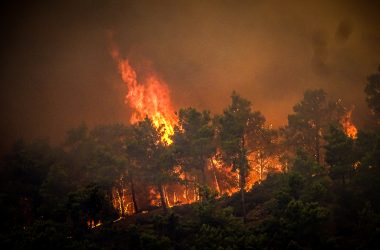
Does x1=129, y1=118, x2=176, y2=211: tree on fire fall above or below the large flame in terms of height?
below

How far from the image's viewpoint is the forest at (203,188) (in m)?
27.1

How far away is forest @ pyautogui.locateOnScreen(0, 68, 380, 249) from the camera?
27094 millimetres

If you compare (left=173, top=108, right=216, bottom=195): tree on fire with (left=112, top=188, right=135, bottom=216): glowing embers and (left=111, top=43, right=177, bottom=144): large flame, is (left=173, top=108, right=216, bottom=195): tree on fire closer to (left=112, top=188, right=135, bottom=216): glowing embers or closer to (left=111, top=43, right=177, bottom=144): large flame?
(left=112, top=188, right=135, bottom=216): glowing embers

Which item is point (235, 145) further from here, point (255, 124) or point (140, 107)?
point (140, 107)

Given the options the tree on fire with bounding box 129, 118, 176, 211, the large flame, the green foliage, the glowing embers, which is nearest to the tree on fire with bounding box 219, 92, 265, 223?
the tree on fire with bounding box 129, 118, 176, 211

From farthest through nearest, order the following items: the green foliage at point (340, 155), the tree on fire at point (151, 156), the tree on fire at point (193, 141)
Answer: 1. the tree on fire at point (193, 141)
2. the tree on fire at point (151, 156)
3. the green foliage at point (340, 155)

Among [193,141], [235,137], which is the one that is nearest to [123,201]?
[193,141]

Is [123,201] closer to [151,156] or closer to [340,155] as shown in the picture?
[151,156]

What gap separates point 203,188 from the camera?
31.9 m

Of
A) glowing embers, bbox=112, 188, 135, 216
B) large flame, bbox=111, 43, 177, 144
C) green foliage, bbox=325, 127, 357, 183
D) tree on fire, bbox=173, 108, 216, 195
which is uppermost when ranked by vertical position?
large flame, bbox=111, 43, 177, 144

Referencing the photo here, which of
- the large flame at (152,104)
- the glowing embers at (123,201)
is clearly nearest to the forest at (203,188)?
the glowing embers at (123,201)

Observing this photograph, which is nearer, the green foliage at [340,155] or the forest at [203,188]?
the forest at [203,188]

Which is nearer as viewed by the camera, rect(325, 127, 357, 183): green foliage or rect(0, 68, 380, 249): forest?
rect(0, 68, 380, 249): forest

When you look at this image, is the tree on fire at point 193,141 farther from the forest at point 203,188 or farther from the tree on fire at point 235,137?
the tree on fire at point 235,137
